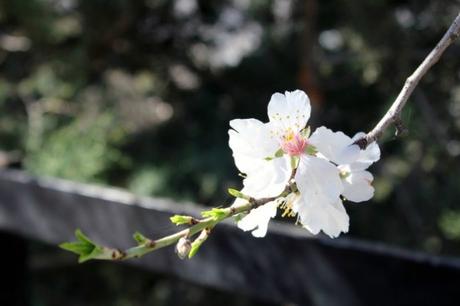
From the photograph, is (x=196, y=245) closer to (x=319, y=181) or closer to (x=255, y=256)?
(x=319, y=181)

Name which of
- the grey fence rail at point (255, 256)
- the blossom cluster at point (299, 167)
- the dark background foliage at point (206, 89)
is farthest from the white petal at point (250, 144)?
the dark background foliage at point (206, 89)

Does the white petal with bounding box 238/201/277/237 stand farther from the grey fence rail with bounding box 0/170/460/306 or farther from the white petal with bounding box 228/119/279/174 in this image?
the grey fence rail with bounding box 0/170/460/306

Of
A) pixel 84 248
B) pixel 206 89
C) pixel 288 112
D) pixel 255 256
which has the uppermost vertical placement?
pixel 206 89

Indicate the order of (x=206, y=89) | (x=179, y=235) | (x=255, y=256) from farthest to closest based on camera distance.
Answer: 1. (x=206, y=89)
2. (x=255, y=256)
3. (x=179, y=235)

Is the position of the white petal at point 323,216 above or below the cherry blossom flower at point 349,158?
below

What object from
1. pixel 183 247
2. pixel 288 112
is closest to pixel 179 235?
pixel 183 247

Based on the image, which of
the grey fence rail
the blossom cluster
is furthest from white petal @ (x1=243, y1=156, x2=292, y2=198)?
the grey fence rail

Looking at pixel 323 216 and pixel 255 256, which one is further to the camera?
pixel 255 256

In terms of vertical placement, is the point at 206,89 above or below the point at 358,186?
above

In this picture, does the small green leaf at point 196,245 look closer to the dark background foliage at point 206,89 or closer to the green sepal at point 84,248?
the green sepal at point 84,248
